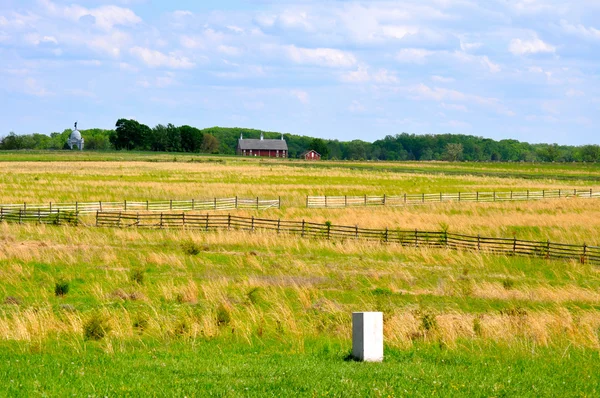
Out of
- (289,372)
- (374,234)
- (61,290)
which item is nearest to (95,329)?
(289,372)

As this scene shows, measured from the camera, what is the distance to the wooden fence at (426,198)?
6119 cm

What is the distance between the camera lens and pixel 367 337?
12.2m

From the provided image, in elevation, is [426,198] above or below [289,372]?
below

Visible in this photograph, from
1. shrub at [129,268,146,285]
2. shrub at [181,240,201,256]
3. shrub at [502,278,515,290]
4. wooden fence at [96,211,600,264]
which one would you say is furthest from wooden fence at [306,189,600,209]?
shrub at [129,268,146,285]

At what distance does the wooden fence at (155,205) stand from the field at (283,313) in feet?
25.6

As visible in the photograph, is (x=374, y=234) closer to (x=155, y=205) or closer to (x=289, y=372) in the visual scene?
(x=155, y=205)

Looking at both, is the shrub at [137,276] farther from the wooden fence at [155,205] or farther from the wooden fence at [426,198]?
the wooden fence at [426,198]

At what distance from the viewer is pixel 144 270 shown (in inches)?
1099

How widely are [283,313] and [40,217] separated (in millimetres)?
29364

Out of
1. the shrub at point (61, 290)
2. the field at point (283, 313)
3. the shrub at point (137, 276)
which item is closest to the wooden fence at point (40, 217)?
the field at point (283, 313)

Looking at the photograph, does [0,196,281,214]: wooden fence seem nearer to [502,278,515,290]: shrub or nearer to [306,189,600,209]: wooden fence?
[306,189,600,209]: wooden fence

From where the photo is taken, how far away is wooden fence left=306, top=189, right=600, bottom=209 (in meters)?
61.2

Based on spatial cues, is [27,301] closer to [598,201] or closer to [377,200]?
[377,200]

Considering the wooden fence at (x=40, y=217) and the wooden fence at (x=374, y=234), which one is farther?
the wooden fence at (x=40, y=217)
